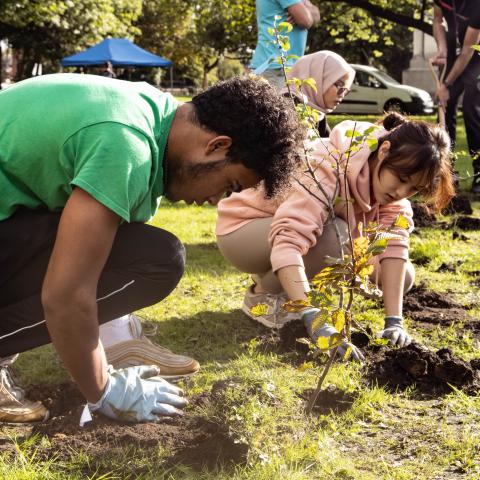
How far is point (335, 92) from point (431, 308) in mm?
1684

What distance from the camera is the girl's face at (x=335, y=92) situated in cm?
461

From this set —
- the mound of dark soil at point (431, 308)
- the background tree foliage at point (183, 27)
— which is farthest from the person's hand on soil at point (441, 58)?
the background tree foliage at point (183, 27)

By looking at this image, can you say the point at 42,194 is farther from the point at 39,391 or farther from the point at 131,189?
the point at 39,391

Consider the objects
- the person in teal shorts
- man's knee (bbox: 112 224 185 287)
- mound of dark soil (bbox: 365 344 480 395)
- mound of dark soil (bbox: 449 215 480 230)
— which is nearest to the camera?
man's knee (bbox: 112 224 185 287)

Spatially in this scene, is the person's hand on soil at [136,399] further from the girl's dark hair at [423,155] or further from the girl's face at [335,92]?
the girl's face at [335,92]

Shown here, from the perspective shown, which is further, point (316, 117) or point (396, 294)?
point (396, 294)

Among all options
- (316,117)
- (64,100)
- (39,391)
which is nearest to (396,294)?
(316,117)

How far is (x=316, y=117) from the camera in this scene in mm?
2520

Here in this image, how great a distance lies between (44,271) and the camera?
2.34 metres

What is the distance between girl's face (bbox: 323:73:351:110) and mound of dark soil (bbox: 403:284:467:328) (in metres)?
1.43

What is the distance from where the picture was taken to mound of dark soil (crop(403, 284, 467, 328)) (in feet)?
11.4

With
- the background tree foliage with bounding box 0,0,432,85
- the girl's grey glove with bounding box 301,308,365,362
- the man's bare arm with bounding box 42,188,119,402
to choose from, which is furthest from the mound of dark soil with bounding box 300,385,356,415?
the background tree foliage with bounding box 0,0,432,85

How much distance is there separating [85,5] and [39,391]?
943 inches

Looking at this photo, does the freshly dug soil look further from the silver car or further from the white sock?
the silver car
